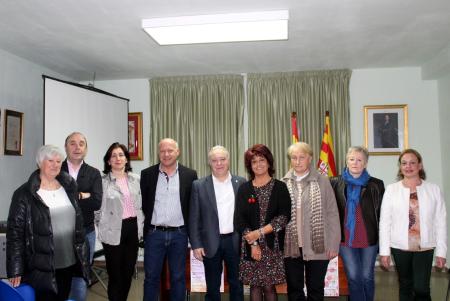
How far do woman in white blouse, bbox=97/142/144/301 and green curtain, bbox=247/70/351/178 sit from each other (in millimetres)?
2669

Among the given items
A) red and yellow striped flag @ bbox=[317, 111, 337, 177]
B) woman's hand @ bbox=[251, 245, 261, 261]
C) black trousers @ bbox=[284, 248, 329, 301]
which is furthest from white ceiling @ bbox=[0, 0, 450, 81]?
black trousers @ bbox=[284, 248, 329, 301]

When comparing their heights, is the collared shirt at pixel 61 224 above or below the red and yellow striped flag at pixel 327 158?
below

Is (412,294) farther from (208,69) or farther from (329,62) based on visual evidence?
(208,69)

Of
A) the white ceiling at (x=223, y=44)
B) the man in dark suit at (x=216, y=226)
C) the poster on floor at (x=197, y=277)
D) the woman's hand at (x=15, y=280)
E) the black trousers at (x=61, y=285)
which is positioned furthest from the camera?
the poster on floor at (x=197, y=277)

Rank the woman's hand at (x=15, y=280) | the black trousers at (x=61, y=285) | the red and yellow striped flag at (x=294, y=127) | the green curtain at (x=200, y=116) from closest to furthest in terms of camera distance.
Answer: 1. the woman's hand at (x=15, y=280)
2. the black trousers at (x=61, y=285)
3. the red and yellow striped flag at (x=294, y=127)
4. the green curtain at (x=200, y=116)

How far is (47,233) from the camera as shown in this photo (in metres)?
2.45

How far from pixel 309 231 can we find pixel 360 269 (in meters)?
0.53

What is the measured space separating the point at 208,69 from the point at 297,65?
45.3 inches

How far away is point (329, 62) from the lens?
4969mm

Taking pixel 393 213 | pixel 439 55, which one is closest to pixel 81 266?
pixel 393 213

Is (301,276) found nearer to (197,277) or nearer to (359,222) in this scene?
(359,222)

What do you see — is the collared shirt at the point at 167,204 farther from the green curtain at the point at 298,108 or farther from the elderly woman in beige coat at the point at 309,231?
the green curtain at the point at 298,108

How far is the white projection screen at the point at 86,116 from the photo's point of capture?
4.07 m

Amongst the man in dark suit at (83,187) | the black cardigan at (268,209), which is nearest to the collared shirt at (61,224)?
the man in dark suit at (83,187)
